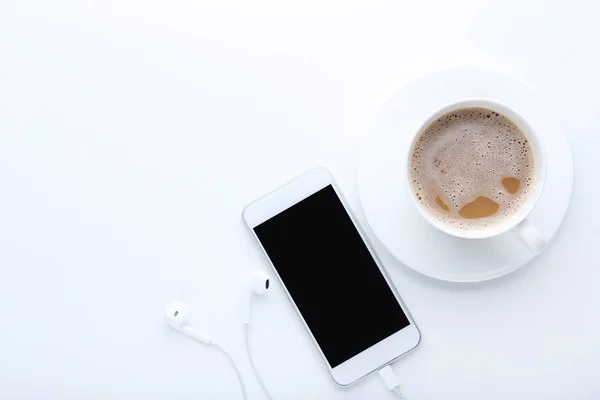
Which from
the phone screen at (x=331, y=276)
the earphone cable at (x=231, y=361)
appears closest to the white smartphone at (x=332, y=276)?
the phone screen at (x=331, y=276)

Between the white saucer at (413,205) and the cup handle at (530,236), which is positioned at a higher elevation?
the white saucer at (413,205)

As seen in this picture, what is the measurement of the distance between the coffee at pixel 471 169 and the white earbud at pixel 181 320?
443mm

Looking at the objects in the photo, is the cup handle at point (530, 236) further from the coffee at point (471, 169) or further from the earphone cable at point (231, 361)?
the earphone cable at point (231, 361)

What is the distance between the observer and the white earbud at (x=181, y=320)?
1090 mm

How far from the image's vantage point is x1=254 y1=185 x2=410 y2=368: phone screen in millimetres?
1056

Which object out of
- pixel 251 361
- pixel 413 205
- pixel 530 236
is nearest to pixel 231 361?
pixel 251 361

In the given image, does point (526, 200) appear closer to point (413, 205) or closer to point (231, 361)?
point (413, 205)

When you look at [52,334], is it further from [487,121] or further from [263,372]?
[487,121]

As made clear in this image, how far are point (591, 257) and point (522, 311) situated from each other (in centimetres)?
14

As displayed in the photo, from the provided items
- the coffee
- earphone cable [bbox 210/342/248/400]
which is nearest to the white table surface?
earphone cable [bbox 210/342/248/400]

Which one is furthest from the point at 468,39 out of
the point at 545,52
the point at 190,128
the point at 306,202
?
the point at 190,128

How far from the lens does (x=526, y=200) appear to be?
3.02ft

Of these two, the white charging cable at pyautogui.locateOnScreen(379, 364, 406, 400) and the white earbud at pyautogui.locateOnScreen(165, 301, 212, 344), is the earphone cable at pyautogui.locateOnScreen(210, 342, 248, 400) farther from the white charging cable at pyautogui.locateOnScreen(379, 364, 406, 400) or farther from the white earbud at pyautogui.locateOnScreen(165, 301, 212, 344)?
the white charging cable at pyautogui.locateOnScreen(379, 364, 406, 400)

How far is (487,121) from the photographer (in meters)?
0.93
